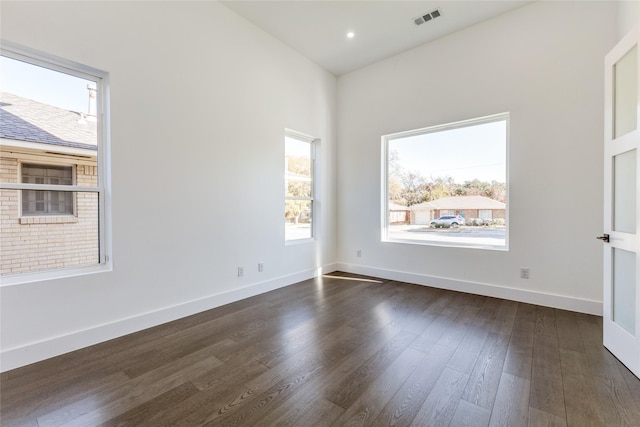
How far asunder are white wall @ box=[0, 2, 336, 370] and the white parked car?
222 cm

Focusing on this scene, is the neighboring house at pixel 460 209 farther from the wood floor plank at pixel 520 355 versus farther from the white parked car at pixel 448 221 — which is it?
the wood floor plank at pixel 520 355

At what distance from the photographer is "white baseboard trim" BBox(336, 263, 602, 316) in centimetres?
292

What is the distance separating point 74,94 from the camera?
2.34m

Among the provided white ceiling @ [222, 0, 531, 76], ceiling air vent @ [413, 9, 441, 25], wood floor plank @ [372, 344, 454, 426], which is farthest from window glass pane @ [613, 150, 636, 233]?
ceiling air vent @ [413, 9, 441, 25]

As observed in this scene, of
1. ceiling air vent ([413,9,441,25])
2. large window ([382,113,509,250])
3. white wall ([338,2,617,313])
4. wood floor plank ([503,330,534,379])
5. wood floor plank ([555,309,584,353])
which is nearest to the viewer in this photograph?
wood floor plank ([503,330,534,379])

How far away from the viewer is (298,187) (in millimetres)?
4441

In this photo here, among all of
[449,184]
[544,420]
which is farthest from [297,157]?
[544,420]

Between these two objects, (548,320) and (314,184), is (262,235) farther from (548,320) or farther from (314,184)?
(548,320)

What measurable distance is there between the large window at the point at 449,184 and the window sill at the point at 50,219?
3.83 meters

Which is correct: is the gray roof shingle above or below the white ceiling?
below

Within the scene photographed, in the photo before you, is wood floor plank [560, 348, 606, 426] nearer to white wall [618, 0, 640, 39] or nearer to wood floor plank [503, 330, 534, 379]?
wood floor plank [503, 330, 534, 379]

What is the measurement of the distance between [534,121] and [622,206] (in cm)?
147

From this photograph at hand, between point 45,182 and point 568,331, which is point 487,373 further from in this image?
point 45,182

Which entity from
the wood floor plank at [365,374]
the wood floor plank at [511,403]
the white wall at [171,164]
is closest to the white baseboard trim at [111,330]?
the white wall at [171,164]
